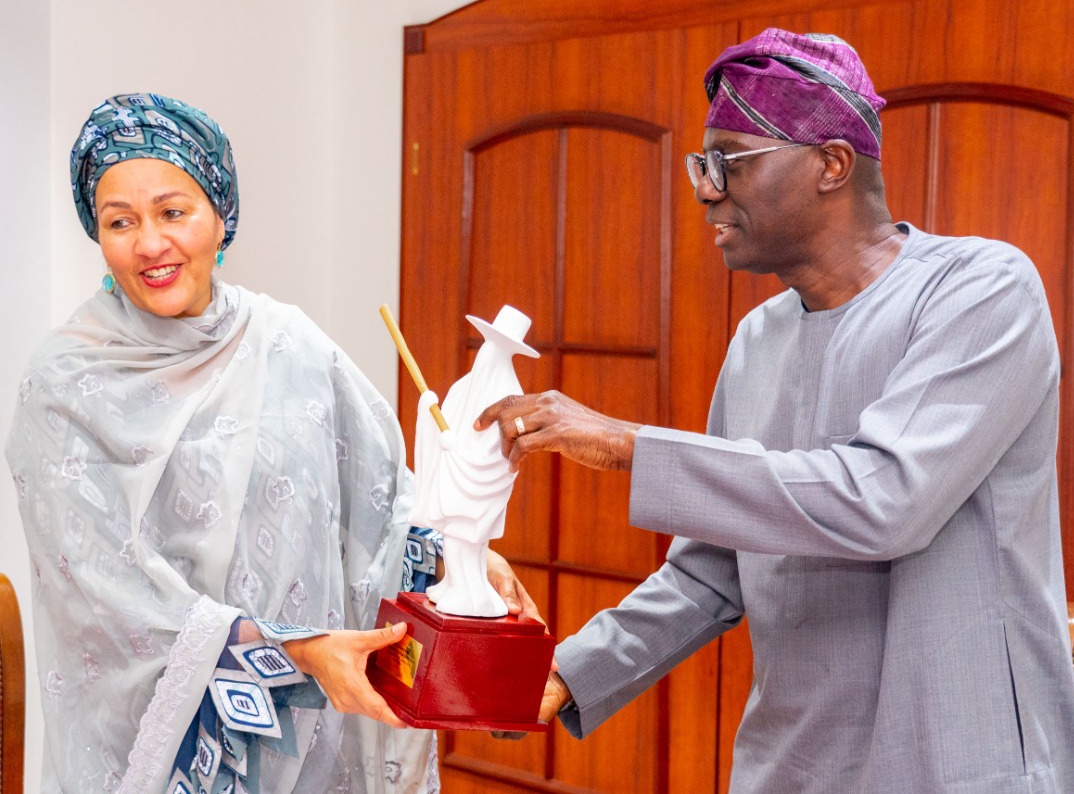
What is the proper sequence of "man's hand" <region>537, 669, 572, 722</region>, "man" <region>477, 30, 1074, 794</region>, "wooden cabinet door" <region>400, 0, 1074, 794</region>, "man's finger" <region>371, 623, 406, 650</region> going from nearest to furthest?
"man" <region>477, 30, 1074, 794</region>
"man's finger" <region>371, 623, 406, 650</region>
"man's hand" <region>537, 669, 572, 722</region>
"wooden cabinet door" <region>400, 0, 1074, 794</region>

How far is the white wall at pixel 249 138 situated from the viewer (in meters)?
2.82

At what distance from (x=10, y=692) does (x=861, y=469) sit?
1608 millimetres

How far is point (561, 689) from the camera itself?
1774 millimetres

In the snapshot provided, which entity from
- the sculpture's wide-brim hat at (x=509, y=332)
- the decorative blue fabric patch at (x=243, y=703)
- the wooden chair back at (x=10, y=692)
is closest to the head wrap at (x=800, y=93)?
the sculpture's wide-brim hat at (x=509, y=332)

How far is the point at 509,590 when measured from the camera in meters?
1.73

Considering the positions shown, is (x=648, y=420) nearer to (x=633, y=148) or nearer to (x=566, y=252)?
(x=566, y=252)

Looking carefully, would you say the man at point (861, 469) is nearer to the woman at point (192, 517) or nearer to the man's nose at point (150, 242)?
the woman at point (192, 517)

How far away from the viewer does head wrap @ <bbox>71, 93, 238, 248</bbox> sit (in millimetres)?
1782

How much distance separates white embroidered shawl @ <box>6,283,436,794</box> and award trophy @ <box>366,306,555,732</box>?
0.37 meters

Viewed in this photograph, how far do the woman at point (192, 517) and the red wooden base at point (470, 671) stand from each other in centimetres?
8

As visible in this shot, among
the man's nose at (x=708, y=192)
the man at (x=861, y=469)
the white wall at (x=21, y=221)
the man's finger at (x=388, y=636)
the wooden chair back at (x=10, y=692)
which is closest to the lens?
the man at (x=861, y=469)

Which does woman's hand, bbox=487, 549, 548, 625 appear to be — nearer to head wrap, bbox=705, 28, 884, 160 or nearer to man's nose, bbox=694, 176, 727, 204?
man's nose, bbox=694, 176, 727, 204

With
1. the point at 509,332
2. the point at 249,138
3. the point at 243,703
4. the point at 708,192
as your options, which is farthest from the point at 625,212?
the point at 243,703

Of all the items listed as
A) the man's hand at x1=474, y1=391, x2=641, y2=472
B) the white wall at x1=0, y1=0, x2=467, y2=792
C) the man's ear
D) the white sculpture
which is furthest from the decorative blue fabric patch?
the white wall at x1=0, y1=0, x2=467, y2=792
